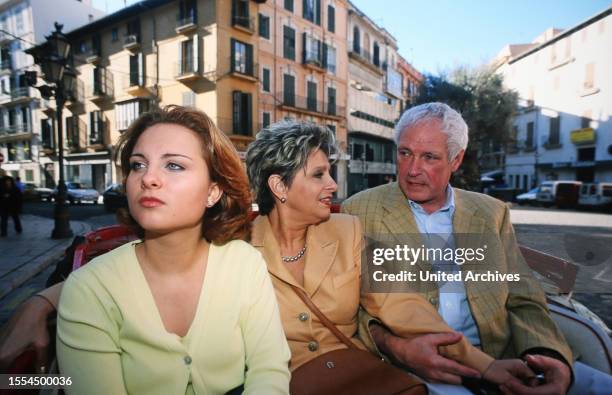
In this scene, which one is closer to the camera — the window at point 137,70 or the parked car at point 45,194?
the window at point 137,70

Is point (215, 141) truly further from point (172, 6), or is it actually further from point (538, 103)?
point (538, 103)

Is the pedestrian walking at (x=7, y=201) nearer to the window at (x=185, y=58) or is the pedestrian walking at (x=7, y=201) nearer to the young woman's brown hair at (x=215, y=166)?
the young woman's brown hair at (x=215, y=166)

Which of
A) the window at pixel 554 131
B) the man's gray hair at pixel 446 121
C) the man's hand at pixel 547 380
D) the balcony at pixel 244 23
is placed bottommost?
the man's hand at pixel 547 380

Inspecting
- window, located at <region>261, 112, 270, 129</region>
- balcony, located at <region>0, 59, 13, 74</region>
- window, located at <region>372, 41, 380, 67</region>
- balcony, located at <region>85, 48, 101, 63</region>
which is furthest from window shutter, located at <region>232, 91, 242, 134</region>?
balcony, located at <region>0, 59, 13, 74</region>

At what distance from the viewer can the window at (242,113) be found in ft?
71.3

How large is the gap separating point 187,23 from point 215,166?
23371 millimetres

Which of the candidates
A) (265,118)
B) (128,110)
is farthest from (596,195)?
(128,110)

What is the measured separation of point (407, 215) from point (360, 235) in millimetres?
379

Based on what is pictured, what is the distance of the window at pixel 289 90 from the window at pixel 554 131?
73.6 feet

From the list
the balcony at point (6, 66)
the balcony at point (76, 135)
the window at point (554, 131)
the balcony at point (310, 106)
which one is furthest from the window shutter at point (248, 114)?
the balcony at point (6, 66)

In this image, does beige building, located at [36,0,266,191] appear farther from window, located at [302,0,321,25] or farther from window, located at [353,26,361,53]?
window, located at [353,26,361,53]

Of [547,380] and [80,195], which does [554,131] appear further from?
[80,195]

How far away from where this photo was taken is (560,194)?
2128cm

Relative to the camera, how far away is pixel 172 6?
22.2m
